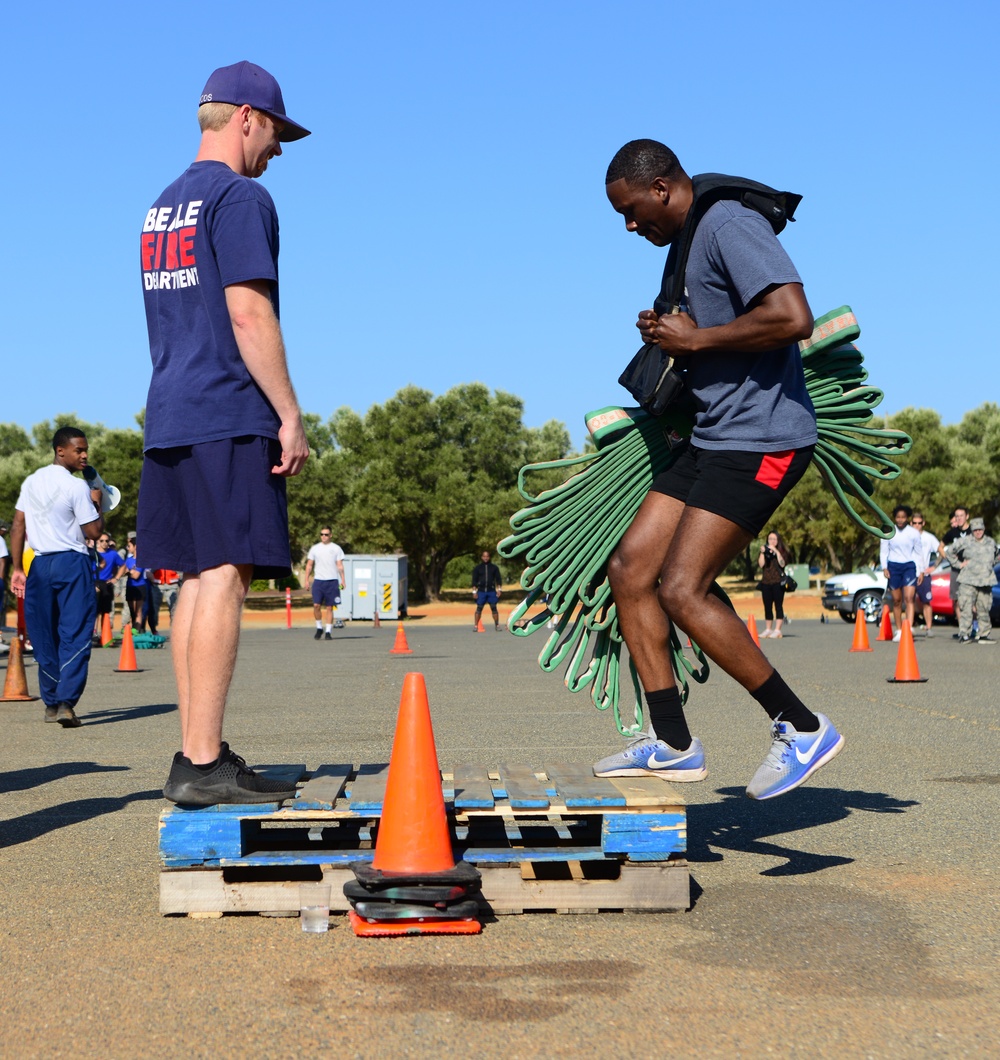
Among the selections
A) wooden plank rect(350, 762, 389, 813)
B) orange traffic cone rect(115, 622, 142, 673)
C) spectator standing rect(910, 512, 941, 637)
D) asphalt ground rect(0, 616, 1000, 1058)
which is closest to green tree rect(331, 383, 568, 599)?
spectator standing rect(910, 512, 941, 637)

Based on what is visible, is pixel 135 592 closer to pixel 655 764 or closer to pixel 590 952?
pixel 655 764

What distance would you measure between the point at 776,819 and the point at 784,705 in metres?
1.31

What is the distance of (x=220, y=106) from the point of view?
4453mm

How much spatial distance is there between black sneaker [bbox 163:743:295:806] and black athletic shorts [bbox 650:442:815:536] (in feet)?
5.32

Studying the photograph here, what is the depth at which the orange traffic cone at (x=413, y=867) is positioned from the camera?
3566 millimetres

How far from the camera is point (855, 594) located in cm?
3152

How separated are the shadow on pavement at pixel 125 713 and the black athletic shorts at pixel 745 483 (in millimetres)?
6808

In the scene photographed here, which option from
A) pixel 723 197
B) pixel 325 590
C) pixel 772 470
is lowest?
pixel 325 590

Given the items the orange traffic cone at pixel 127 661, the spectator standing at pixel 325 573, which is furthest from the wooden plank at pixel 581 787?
the spectator standing at pixel 325 573

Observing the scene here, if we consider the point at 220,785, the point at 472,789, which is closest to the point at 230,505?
the point at 220,785

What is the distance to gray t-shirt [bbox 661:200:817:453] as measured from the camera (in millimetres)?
4258

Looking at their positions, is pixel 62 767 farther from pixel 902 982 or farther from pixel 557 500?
pixel 902 982

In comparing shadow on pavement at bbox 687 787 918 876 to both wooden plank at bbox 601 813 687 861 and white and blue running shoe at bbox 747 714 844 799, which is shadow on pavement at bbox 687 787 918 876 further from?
wooden plank at bbox 601 813 687 861

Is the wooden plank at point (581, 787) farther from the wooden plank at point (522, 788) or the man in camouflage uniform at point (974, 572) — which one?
the man in camouflage uniform at point (974, 572)
